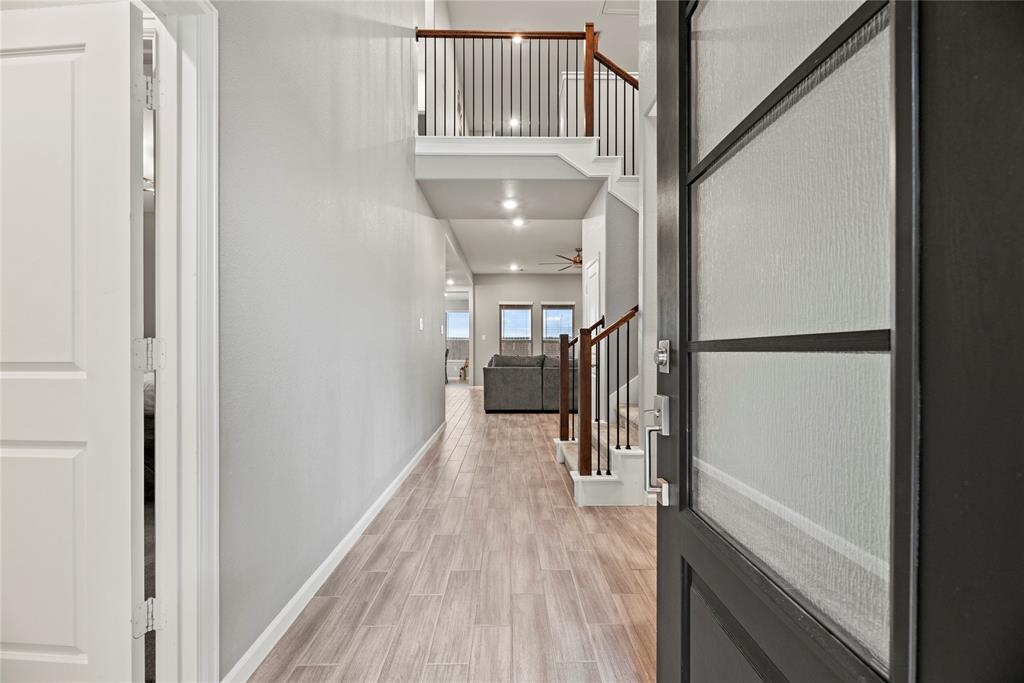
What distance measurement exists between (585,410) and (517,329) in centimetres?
1024

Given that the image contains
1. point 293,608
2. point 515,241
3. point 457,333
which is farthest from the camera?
point 457,333

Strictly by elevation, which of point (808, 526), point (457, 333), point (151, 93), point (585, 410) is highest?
point (151, 93)

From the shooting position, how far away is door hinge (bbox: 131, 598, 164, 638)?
4.73 feet

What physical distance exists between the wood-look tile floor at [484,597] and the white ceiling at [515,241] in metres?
4.71

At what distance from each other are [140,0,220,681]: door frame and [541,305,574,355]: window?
40.3ft

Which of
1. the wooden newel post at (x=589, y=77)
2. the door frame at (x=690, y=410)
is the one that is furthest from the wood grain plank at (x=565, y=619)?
the wooden newel post at (x=589, y=77)

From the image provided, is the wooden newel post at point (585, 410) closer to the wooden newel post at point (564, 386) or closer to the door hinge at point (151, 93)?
the wooden newel post at point (564, 386)

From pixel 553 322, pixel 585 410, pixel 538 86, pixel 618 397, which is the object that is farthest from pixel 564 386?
pixel 553 322

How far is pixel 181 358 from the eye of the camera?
1476 mm

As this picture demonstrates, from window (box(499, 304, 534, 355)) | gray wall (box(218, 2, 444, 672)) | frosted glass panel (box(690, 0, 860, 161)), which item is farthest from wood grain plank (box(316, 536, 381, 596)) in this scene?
window (box(499, 304, 534, 355))

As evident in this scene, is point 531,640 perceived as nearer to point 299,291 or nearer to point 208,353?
point 208,353

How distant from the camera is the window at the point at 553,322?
13.7 metres

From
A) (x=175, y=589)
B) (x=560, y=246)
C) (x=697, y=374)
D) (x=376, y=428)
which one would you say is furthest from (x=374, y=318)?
(x=560, y=246)

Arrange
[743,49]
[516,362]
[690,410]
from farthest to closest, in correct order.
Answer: [516,362], [690,410], [743,49]
